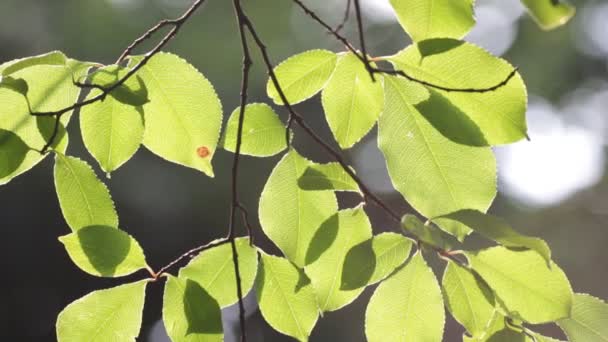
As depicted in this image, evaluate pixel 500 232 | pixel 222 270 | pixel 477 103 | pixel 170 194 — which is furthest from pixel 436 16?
pixel 170 194

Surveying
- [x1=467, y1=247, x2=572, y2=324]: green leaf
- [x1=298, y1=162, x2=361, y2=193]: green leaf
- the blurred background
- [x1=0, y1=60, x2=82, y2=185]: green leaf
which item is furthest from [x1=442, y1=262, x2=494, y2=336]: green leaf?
the blurred background

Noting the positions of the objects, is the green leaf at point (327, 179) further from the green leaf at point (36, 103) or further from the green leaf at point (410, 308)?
the green leaf at point (36, 103)

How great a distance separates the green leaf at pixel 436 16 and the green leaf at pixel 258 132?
17 cm

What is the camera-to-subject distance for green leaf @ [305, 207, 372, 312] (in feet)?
2.50

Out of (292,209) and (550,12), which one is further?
(292,209)

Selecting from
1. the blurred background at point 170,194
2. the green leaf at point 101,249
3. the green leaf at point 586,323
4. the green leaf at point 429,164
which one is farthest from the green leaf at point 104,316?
the blurred background at point 170,194

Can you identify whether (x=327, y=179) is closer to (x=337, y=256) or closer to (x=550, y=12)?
(x=337, y=256)

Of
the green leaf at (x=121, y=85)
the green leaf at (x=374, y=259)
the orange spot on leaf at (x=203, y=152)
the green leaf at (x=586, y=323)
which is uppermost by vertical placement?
the green leaf at (x=121, y=85)

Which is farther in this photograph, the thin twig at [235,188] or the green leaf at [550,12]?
the thin twig at [235,188]

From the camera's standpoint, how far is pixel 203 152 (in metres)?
0.80

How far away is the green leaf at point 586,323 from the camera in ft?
2.39

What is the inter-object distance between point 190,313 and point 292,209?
128 millimetres

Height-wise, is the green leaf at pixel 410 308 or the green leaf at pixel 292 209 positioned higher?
the green leaf at pixel 292 209

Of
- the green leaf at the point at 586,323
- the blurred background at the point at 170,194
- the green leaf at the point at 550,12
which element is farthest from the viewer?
the blurred background at the point at 170,194
